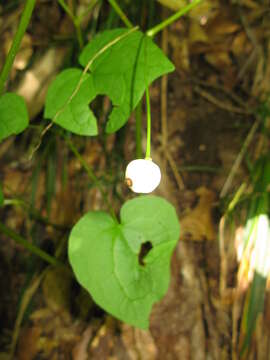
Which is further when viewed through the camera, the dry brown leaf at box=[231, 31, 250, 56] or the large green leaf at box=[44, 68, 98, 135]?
the dry brown leaf at box=[231, 31, 250, 56]

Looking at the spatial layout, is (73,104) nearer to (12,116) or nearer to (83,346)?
(12,116)

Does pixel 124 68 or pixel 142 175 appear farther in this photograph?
pixel 124 68

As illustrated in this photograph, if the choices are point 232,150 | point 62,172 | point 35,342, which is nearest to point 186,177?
point 232,150

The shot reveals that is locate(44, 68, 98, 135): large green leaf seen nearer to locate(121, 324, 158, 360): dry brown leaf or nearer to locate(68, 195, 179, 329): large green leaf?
locate(68, 195, 179, 329): large green leaf

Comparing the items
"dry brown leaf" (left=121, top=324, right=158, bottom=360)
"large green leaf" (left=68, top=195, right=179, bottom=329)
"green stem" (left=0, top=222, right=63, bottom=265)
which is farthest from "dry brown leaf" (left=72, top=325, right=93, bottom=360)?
"large green leaf" (left=68, top=195, right=179, bottom=329)

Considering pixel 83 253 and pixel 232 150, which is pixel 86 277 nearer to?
pixel 83 253

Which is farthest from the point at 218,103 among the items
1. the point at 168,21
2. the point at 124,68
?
the point at 124,68
